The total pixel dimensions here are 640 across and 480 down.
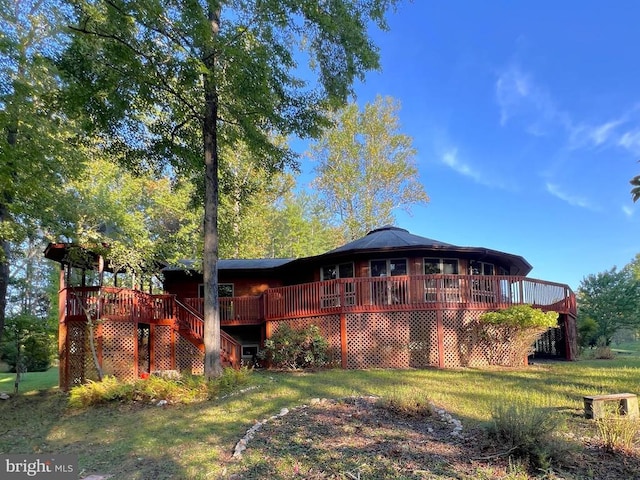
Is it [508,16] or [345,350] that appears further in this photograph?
[508,16]

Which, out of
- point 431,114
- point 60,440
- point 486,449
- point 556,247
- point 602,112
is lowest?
point 60,440

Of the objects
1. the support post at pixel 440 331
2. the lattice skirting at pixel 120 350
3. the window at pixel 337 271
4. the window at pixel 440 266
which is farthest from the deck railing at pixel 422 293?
the lattice skirting at pixel 120 350

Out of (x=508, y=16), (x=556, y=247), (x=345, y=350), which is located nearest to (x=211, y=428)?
(x=345, y=350)

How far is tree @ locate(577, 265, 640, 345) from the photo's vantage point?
878 inches

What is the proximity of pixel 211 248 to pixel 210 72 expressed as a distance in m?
4.00

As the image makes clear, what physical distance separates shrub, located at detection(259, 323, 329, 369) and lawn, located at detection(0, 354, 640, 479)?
175 centimetres

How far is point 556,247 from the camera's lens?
97.9 ft

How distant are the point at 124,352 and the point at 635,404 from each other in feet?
41.4

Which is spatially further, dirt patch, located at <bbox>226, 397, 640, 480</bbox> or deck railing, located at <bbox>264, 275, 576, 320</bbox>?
deck railing, located at <bbox>264, 275, 576, 320</bbox>

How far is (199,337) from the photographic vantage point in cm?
1401

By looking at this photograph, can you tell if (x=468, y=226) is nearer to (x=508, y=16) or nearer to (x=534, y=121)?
(x=534, y=121)

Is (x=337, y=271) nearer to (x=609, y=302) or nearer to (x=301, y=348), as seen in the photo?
(x=301, y=348)

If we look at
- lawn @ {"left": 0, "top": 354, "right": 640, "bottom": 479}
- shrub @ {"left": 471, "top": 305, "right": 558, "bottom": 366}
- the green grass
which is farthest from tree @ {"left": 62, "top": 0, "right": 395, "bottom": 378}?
the green grass

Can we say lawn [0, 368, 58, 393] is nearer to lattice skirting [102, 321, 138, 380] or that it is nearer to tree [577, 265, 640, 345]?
lattice skirting [102, 321, 138, 380]
